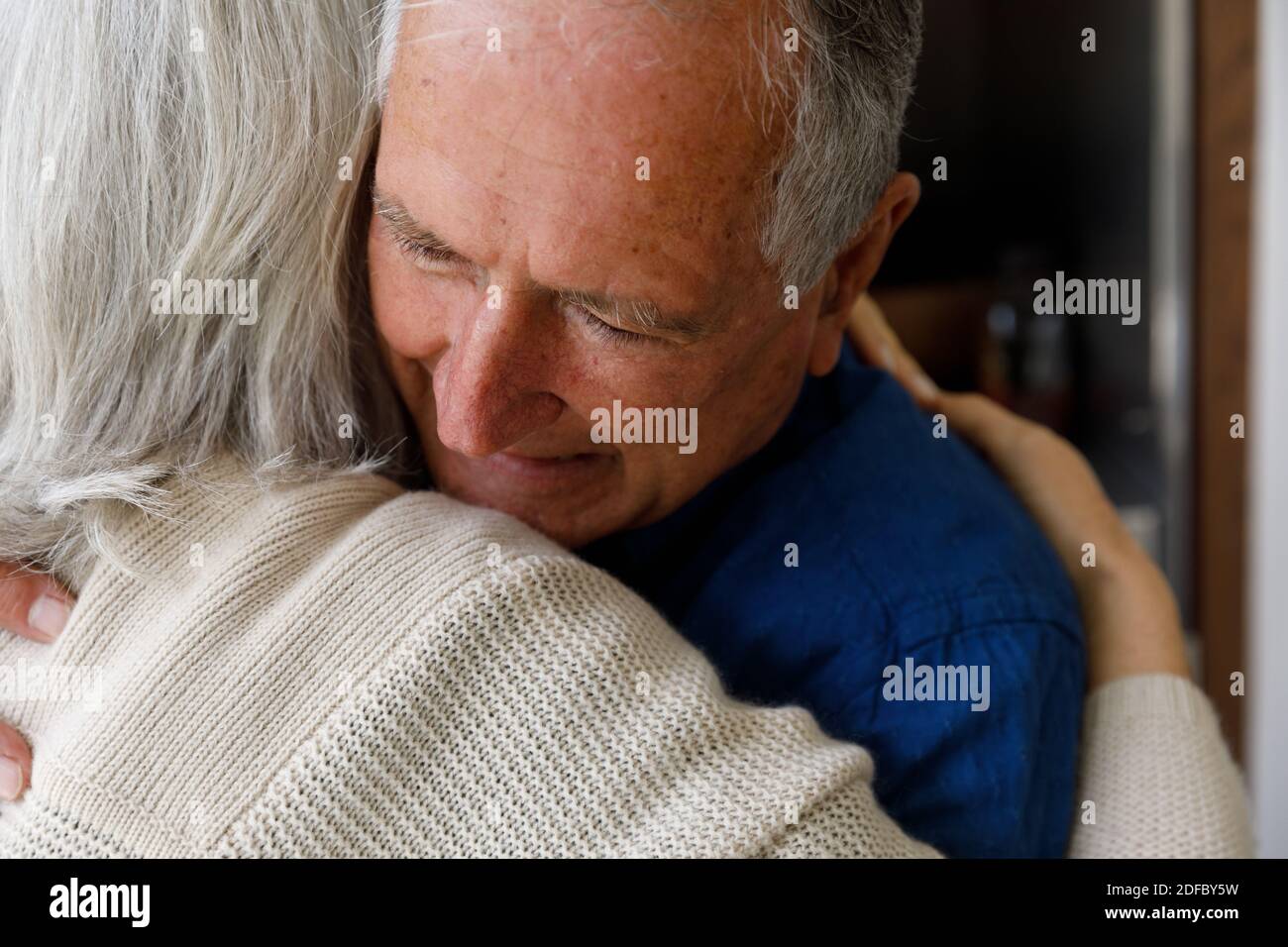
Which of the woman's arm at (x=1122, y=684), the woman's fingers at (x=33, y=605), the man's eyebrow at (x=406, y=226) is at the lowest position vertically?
the woman's arm at (x=1122, y=684)

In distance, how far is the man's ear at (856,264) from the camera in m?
0.74

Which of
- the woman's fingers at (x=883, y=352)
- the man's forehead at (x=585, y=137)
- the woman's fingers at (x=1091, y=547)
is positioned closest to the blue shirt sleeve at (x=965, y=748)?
the woman's fingers at (x=1091, y=547)

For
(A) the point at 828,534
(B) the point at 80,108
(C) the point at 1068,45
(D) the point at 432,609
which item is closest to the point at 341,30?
(B) the point at 80,108

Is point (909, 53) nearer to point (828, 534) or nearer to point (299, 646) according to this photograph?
point (828, 534)

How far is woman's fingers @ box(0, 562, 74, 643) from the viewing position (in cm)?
63

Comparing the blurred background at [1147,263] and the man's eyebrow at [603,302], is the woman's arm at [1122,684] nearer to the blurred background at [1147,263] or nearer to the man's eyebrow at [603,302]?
the man's eyebrow at [603,302]

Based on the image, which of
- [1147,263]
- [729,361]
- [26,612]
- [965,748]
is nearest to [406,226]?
[729,361]

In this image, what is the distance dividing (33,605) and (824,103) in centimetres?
52

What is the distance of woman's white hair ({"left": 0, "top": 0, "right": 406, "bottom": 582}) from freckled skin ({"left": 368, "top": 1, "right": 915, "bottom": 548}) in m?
0.05

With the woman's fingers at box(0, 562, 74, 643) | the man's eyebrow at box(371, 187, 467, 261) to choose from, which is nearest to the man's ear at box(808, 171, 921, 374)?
the man's eyebrow at box(371, 187, 467, 261)

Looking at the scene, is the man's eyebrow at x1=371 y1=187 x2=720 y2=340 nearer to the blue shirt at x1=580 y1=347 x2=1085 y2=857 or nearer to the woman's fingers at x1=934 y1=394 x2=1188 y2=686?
the blue shirt at x1=580 y1=347 x2=1085 y2=857

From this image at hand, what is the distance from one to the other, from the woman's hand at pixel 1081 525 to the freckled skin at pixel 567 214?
14.9 inches

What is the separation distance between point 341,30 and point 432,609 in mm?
329

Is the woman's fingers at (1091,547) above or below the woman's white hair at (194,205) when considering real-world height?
below
